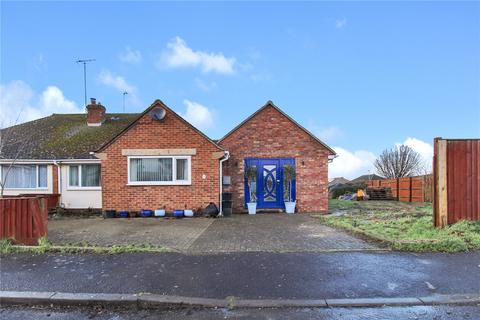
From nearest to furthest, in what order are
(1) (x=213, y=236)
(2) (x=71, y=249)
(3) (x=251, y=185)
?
1. (2) (x=71, y=249)
2. (1) (x=213, y=236)
3. (3) (x=251, y=185)

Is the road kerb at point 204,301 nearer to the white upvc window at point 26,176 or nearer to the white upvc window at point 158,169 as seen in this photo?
the white upvc window at point 158,169

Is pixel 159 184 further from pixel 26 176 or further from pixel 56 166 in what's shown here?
pixel 26 176

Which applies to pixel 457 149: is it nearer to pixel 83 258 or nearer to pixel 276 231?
pixel 276 231

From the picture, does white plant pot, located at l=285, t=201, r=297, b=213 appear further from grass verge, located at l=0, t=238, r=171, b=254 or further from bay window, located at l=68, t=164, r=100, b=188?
grass verge, located at l=0, t=238, r=171, b=254

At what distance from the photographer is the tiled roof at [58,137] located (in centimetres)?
1761

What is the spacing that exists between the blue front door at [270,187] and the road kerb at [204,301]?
11823mm

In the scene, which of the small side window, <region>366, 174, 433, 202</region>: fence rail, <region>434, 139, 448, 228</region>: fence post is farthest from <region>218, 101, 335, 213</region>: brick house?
<region>366, 174, 433, 202</region>: fence rail

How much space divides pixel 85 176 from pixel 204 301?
13984mm

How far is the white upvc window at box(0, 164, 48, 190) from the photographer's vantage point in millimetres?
17625

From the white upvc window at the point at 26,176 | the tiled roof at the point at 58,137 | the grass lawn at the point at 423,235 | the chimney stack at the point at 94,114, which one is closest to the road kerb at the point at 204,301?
the grass lawn at the point at 423,235

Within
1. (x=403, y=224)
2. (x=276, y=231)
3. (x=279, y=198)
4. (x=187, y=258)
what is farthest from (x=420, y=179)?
(x=187, y=258)

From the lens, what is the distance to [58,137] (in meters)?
19.2

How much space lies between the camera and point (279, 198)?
55.7 feet

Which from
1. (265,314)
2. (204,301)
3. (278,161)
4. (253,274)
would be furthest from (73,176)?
(265,314)
